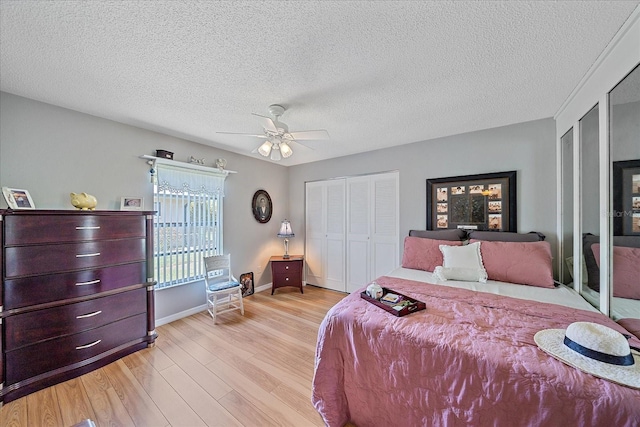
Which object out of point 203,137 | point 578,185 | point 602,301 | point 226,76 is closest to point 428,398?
point 602,301

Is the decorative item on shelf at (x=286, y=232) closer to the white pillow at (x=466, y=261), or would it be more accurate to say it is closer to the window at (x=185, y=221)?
the window at (x=185, y=221)

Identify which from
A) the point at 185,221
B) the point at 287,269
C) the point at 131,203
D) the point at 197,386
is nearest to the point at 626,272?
the point at 197,386

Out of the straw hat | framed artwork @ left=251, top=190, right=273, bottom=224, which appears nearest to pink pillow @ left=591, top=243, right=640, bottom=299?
the straw hat

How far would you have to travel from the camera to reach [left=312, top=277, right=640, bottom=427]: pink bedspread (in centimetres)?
97

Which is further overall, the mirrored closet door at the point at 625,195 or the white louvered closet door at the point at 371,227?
the white louvered closet door at the point at 371,227

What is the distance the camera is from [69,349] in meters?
1.96

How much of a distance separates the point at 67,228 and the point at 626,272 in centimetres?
415

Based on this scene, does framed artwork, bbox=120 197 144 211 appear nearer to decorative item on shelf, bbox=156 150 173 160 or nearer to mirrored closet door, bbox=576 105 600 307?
decorative item on shelf, bbox=156 150 173 160

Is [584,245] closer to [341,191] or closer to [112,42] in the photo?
[341,191]

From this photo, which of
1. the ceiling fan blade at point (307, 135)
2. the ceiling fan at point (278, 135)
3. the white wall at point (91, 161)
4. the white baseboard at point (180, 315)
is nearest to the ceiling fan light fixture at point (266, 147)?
the ceiling fan at point (278, 135)

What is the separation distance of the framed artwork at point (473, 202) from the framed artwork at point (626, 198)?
128cm

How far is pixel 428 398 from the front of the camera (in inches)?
49.9

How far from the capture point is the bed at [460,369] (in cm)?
98

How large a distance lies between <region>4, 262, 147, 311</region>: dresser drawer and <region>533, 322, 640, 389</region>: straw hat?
330 cm
